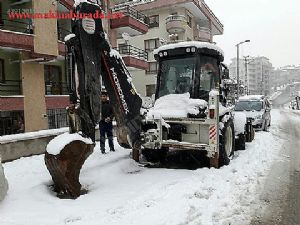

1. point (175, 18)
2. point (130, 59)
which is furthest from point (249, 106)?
point (175, 18)

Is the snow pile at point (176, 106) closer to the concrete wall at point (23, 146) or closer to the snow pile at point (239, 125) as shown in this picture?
the snow pile at point (239, 125)

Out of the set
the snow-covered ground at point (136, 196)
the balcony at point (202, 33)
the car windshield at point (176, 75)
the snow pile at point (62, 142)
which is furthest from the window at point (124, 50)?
the snow pile at point (62, 142)

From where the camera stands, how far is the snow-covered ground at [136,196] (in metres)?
4.84

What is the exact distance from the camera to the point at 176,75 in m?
8.73

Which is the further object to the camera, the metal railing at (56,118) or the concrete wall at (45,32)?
the metal railing at (56,118)

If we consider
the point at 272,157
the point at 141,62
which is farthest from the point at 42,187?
the point at 141,62

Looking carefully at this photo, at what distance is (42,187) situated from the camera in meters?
6.11

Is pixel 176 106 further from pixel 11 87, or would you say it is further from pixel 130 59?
pixel 130 59

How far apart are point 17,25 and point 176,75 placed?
1215cm

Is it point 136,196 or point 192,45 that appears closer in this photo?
point 136,196

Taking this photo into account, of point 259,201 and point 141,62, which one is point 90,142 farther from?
point 141,62

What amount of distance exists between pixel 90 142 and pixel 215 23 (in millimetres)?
38963

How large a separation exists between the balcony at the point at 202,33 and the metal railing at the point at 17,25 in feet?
77.7

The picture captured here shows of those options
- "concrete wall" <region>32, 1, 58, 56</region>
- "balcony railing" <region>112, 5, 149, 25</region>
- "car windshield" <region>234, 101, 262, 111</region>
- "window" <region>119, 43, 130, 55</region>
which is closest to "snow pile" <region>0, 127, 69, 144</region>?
"concrete wall" <region>32, 1, 58, 56</region>
